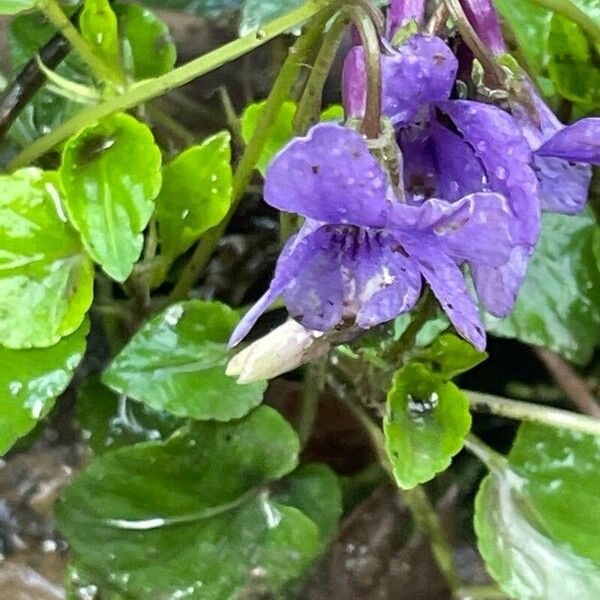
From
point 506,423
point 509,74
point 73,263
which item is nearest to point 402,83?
point 509,74

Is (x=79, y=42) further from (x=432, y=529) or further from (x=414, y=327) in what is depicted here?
(x=432, y=529)

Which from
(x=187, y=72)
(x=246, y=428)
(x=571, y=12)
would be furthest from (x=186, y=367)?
(x=571, y=12)

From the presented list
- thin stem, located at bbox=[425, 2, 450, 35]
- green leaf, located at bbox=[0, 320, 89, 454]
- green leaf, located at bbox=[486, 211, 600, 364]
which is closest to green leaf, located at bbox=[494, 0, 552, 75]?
green leaf, located at bbox=[486, 211, 600, 364]

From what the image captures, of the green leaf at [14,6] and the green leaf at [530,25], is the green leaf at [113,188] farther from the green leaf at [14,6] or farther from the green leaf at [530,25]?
the green leaf at [530,25]

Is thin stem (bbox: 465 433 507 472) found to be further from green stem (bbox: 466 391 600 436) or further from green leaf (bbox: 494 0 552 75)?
green leaf (bbox: 494 0 552 75)

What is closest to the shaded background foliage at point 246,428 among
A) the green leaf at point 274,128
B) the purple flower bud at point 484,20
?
the green leaf at point 274,128
